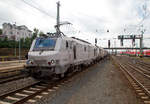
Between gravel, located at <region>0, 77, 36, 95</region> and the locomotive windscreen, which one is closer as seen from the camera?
gravel, located at <region>0, 77, 36, 95</region>

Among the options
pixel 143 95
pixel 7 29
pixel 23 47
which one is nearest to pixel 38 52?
pixel 143 95

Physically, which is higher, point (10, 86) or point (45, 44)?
point (45, 44)

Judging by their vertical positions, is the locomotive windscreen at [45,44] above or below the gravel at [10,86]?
above

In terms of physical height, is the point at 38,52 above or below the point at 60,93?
above

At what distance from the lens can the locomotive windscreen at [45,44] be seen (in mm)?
7789

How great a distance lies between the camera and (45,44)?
7992 mm

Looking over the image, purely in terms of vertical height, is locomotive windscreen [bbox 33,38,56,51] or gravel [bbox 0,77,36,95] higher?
locomotive windscreen [bbox 33,38,56,51]

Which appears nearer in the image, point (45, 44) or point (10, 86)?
point (10, 86)

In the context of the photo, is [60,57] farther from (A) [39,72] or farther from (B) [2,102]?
(B) [2,102]

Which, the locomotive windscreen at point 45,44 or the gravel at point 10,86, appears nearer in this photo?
the gravel at point 10,86

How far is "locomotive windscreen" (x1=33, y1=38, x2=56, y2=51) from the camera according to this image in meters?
7.79

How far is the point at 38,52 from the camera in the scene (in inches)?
300

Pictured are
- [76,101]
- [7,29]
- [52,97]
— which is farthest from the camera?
[7,29]

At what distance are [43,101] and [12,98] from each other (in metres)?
1.47
